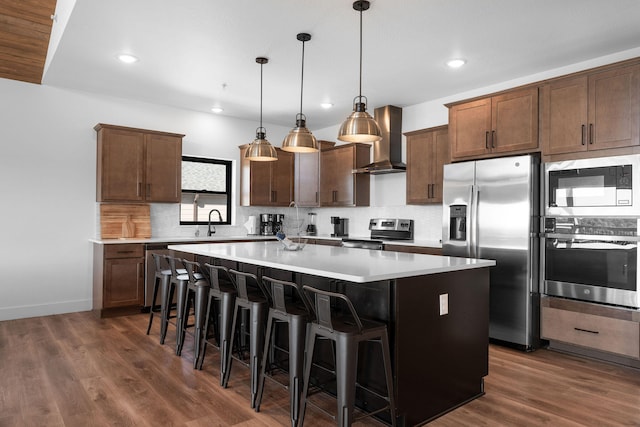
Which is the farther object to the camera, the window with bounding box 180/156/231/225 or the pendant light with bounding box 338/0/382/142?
the window with bounding box 180/156/231/225

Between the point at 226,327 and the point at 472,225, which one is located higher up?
the point at 472,225

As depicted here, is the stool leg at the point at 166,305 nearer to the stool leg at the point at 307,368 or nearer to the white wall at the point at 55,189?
the white wall at the point at 55,189

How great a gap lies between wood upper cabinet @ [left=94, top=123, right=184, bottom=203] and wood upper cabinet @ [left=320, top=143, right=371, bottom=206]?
217 centimetres

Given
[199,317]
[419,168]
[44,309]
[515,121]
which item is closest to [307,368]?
[199,317]

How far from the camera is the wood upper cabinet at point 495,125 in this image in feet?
13.3

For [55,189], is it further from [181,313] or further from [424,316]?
[424,316]

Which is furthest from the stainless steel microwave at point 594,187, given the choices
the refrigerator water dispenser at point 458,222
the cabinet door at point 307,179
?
the cabinet door at point 307,179

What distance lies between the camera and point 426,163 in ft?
17.4

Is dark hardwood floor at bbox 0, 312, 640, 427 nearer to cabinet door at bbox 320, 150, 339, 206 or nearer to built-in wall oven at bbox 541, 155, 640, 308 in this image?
built-in wall oven at bbox 541, 155, 640, 308

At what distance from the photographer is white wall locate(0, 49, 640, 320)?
491 cm

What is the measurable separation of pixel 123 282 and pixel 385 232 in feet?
11.1

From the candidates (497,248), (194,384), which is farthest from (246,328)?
(497,248)

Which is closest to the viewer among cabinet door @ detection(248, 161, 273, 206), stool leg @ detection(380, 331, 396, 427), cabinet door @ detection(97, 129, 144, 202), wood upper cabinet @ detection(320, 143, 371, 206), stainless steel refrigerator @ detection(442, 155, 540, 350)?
stool leg @ detection(380, 331, 396, 427)

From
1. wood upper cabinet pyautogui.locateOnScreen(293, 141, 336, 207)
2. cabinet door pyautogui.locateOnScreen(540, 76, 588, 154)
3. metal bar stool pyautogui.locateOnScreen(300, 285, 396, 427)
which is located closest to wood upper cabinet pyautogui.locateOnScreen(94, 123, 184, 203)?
wood upper cabinet pyautogui.locateOnScreen(293, 141, 336, 207)
